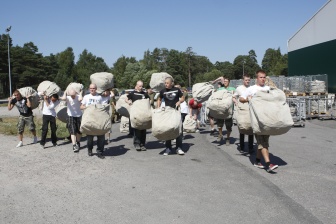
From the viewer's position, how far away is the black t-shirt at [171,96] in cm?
819

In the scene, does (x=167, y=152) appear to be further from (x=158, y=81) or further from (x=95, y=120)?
(x=158, y=81)

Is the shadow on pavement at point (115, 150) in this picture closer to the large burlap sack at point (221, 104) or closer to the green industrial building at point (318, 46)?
the large burlap sack at point (221, 104)

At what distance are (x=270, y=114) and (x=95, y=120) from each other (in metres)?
3.79

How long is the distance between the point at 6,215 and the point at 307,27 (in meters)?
35.9

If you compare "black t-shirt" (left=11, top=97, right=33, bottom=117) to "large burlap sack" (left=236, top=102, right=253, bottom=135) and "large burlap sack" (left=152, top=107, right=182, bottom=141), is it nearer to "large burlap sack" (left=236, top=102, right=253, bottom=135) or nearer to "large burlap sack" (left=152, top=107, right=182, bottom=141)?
"large burlap sack" (left=152, top=107, right=182, bottom=141)

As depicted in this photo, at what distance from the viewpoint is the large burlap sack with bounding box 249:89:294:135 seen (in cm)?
615

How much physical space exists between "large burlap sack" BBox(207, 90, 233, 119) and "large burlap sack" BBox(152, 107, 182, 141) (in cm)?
143

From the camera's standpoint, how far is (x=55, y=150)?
907 centimetres

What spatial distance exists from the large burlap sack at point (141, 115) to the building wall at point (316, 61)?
2515cm

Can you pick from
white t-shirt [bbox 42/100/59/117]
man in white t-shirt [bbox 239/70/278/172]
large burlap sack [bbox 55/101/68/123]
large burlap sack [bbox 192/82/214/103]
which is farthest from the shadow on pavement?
man in white t-shirt [bbox 239/70/278/172]

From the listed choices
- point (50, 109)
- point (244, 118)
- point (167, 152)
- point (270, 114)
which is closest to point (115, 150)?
point (167, 152)

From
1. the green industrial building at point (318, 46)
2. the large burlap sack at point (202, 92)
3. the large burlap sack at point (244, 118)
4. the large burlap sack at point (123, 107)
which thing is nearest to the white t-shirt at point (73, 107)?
the large burlap sack at point (123, 107)

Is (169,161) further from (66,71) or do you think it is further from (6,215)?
(66,71)

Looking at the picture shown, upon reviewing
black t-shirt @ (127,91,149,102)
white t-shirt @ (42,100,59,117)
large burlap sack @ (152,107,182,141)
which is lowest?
large burlap sack @ (152,107,182,141)
